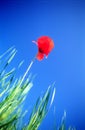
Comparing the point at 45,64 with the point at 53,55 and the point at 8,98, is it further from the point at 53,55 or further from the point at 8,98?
the point at 8,98

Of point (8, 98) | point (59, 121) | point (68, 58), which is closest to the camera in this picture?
point (8, 98)

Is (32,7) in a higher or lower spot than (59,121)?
higher

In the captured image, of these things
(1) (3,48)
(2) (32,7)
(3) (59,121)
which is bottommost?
(3) (59,121)

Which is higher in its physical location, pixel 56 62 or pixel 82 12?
pixel 82 12

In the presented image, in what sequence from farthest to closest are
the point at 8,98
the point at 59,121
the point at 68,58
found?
the point at 68,58 → the point at 59,121 → the point at 8,98

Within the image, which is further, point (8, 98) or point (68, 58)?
point (68, 58)

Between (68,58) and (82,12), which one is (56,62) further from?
(82,12)

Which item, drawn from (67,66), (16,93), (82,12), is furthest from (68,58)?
(16,93)

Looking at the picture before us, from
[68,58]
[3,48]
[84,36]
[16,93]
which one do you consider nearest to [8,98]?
[16,93]

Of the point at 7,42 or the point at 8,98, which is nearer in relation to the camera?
the point at 8,98
